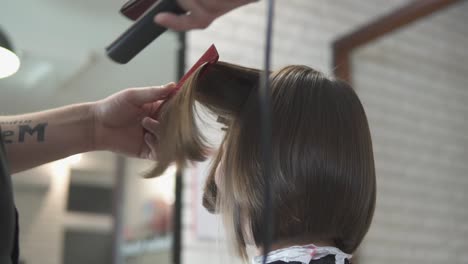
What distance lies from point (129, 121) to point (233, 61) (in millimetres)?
1113

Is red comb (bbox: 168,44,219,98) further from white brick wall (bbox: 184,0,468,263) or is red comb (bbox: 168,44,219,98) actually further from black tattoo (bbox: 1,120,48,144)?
white brick wall (bbox: 184,0,468,263)

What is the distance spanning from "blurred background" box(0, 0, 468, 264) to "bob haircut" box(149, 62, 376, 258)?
0.51m

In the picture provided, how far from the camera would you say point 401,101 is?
2396 millimetres

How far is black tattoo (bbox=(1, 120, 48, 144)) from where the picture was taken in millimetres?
842

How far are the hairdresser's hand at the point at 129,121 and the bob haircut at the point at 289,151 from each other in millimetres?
52

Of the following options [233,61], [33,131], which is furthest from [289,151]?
[233,61]

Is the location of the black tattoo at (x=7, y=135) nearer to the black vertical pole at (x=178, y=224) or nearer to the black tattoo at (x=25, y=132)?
the black tattoo at (x=25, y=132)

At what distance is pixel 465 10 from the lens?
281cm

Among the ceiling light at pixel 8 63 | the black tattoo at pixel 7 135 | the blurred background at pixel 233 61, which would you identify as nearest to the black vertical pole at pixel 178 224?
the blurred background at pixel 233 61

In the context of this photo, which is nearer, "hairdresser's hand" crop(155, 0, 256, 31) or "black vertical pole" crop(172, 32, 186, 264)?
"hairdresser's hand" crop(155, 0, 256, 31)

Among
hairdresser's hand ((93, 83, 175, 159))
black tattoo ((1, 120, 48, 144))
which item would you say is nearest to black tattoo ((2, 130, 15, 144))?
black tattoo ((1, 120, 48, 144))

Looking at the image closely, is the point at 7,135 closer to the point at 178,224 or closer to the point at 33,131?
the point at 33,131

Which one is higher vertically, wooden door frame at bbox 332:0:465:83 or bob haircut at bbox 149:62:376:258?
wooden door frame at bbox 332:0:465:83

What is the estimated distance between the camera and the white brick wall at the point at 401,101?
6.94ft
